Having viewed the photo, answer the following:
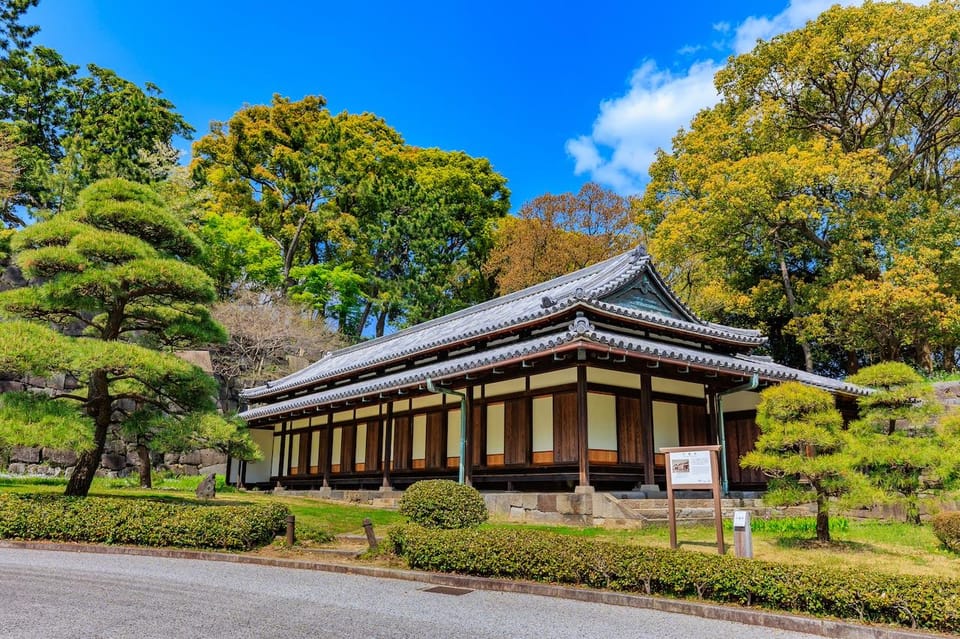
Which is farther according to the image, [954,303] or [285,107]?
[285,107]

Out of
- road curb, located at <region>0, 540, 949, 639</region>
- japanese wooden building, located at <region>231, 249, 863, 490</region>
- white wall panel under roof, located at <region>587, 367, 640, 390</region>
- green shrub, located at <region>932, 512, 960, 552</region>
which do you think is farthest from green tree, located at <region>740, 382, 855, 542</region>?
white wall panel under roof, located at <region>587, 367, 640, 390</region>

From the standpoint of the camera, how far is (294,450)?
2473cm

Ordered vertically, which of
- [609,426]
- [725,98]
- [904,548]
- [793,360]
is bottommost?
[904,548]

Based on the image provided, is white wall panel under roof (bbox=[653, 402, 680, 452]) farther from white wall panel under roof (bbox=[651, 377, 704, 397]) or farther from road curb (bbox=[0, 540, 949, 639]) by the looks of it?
road curb (bbox=[0, 540, 949, 639])

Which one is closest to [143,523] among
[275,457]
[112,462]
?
[275,457]

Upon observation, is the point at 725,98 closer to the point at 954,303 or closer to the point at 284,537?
the point at 954,303

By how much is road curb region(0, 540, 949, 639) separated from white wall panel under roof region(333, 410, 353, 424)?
36.3 ft

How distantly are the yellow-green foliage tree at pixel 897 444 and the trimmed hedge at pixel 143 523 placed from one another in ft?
32.5

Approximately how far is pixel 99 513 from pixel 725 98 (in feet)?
103

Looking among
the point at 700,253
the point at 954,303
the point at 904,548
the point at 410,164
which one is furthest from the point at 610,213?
the point at 904,548

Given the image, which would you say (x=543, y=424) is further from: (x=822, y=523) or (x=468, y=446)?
(x=822, y=523)

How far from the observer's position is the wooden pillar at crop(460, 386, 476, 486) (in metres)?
16.0

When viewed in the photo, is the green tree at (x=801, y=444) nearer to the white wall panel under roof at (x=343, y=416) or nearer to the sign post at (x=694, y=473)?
the sign post at (x=694, y=473)

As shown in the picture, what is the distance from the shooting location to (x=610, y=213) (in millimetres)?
39125
